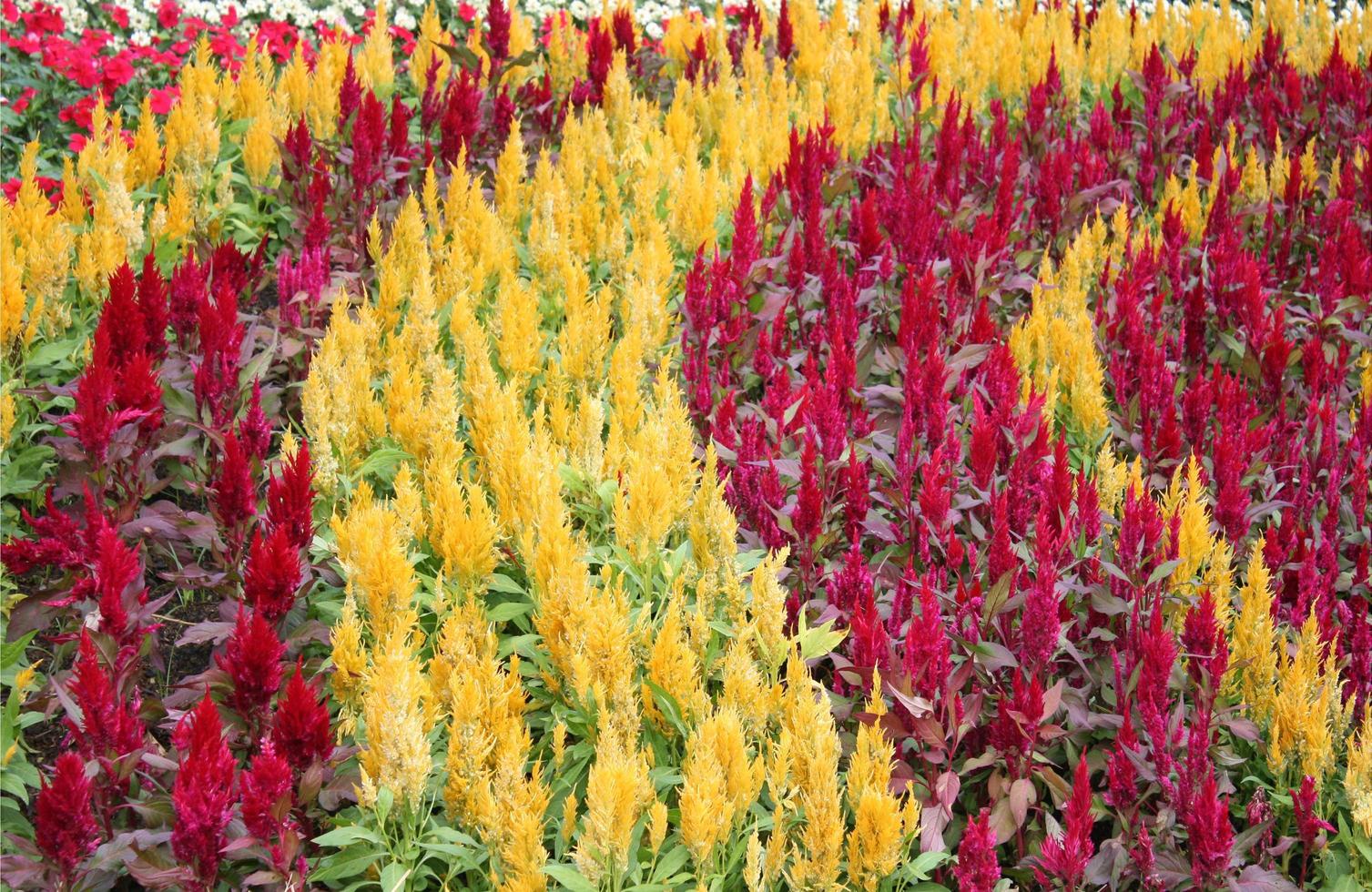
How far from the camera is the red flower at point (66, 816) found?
2.11 metres

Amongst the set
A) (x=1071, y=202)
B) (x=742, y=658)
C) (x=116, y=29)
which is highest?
(x=116, y=29)

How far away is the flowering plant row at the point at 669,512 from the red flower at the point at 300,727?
1 cm

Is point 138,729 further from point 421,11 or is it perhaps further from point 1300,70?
point 1300,70

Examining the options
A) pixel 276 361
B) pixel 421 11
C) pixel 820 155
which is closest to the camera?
pixel 276 361

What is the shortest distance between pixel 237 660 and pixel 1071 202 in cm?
373

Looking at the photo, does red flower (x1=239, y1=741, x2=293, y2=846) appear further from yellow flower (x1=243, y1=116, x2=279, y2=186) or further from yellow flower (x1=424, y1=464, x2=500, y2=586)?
yellow flower (x1=243, y1=116, x2=279, y2=186)

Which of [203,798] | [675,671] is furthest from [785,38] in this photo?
[203,798]

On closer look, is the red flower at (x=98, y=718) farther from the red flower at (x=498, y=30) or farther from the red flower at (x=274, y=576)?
the red flower at (x=498, y=30)

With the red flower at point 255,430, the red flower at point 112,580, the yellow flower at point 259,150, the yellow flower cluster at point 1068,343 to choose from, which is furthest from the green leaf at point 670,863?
the yellow flower at point 259,150

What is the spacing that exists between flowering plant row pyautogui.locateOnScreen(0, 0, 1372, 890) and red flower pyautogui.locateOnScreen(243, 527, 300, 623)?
1 centimetres

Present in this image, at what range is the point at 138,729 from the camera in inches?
94.2

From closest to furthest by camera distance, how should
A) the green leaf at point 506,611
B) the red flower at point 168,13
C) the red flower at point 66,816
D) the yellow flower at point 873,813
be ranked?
the red flower at point 66,816, the yellow flower at point 873,813, the green leaf at point 506,611, the red flower at point 168,13

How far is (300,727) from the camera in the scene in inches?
91.1

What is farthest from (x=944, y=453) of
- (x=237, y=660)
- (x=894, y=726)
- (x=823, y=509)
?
(x=237, y=660)
